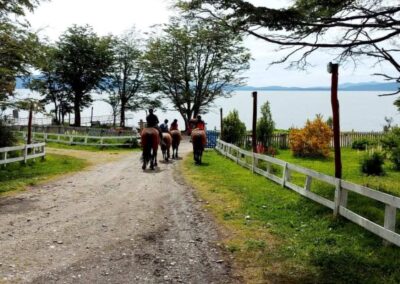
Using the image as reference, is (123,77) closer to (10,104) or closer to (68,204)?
(10,104)

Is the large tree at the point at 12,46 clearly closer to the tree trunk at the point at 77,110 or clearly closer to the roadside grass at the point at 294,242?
the roadside grass at the point at 294,242

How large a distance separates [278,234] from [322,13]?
5.28 meters

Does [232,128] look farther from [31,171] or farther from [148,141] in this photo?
[31,171]

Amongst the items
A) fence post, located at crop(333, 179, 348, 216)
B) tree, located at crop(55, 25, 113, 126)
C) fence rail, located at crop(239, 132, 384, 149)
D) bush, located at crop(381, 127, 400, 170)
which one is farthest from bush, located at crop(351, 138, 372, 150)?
tree, located at crop(55, 25, 113, 126)

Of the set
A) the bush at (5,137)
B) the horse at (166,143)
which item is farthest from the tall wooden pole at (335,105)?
the bush at (5,137)

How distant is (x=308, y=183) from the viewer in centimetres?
1146

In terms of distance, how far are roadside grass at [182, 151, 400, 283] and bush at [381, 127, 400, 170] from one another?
10.00m

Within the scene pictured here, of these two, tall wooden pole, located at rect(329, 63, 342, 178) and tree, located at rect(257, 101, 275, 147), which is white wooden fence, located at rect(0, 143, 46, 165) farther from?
tree, located at rect(257, 101, 275, 147)

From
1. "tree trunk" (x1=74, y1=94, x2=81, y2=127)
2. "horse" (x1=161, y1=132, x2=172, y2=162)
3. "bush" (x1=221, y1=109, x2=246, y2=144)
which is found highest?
"tree trunk" (x1=74, y1=94, x2=81, y2=127)

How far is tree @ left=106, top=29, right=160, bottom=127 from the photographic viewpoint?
57188mm

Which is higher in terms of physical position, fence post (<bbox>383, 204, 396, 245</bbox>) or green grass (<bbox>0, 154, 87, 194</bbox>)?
fence post (<bbox>383, 204, 396, 245</bbox>)

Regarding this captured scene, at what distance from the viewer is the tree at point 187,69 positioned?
48.3 m

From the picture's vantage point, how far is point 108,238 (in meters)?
7.82

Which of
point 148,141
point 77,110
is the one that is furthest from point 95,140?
point 77,110
